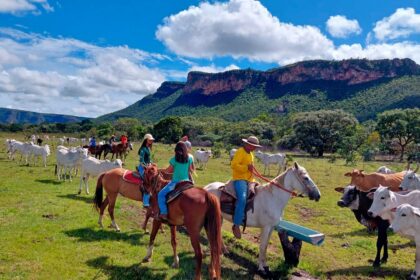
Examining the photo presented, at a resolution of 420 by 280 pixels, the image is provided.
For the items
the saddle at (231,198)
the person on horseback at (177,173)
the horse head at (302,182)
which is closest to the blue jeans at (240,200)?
the saddle at (231,198)

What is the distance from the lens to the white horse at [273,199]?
826 centimetres

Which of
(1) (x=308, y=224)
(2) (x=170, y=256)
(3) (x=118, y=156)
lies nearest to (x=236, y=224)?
(2) (x=170, y=256)

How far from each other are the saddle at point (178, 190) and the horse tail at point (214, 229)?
21.9 inches

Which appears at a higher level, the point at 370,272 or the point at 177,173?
the point at 177,173

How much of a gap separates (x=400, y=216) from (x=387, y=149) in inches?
2343

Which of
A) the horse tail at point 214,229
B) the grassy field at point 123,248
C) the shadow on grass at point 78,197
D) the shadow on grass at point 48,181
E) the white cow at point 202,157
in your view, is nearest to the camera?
the horse tail at point 214,229

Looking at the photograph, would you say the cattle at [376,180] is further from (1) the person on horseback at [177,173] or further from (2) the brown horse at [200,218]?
(2) the brown horse at [200,218]

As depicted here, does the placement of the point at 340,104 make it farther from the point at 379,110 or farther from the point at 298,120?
the point at 298,120

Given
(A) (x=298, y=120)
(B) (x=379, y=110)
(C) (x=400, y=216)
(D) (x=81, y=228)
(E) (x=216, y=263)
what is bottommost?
(D) (x=81, y=228)

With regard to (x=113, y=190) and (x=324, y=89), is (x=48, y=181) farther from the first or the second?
(x=324, y=89)

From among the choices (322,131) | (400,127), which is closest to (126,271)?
(322,131)

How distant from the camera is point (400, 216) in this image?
26.2ft

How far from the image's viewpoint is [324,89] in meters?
156

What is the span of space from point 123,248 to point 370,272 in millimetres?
6338
